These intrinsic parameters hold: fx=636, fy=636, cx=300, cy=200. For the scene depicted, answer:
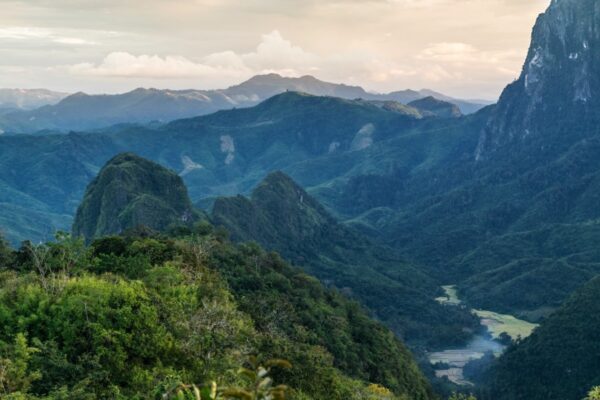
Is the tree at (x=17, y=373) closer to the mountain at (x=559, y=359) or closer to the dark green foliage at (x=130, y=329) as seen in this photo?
the dark green foliage at (x=130, y=329)

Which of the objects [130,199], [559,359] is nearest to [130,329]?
[559,359]

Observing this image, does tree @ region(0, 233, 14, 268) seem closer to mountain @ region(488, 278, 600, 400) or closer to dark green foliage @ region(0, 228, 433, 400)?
dark green foliage @ region(0, 228, 433, 400)

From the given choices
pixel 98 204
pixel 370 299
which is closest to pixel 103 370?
pixel 98 204

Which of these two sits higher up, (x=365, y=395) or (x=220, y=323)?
(x=220, y=323)

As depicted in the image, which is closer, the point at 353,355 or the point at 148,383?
the point at 148,383

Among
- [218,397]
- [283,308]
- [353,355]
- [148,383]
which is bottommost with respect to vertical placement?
[353,355]

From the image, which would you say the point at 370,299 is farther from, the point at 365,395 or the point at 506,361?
the point at 365,395

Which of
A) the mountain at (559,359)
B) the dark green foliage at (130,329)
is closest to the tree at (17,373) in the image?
the dark green foliage at (130,329)
